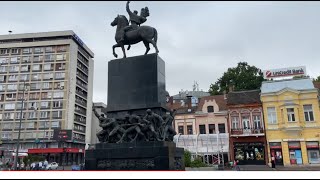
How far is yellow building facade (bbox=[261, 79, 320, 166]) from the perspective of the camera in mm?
36125

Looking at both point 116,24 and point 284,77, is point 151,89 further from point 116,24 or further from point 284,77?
point 284,77

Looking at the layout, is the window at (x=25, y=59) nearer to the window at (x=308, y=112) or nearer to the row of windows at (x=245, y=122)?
the row of windows at (x=245, y=122)

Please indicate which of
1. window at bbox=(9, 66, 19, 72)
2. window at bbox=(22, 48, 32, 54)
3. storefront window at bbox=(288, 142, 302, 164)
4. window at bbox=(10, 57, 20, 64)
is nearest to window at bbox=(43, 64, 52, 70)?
window at bbox=(22, 48, 32, 54)

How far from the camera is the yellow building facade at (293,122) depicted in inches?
1422

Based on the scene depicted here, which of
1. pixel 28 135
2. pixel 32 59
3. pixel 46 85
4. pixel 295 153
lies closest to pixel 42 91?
pixel 46 85

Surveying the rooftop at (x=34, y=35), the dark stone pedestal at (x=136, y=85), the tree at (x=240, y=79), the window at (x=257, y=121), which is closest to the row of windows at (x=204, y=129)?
the window at (x=257, y=121)

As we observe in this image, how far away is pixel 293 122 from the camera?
123ft

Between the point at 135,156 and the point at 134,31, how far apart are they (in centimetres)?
529

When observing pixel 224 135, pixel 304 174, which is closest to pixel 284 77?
pixel 224 135

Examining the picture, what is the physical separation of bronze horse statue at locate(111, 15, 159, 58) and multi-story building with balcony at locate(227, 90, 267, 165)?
1185 inches

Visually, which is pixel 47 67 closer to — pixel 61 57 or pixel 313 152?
pixel 61 57

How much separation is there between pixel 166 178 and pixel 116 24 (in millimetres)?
8352

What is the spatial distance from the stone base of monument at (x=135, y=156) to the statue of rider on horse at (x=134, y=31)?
13.0ft

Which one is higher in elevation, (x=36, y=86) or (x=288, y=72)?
(x=36, y=86)
